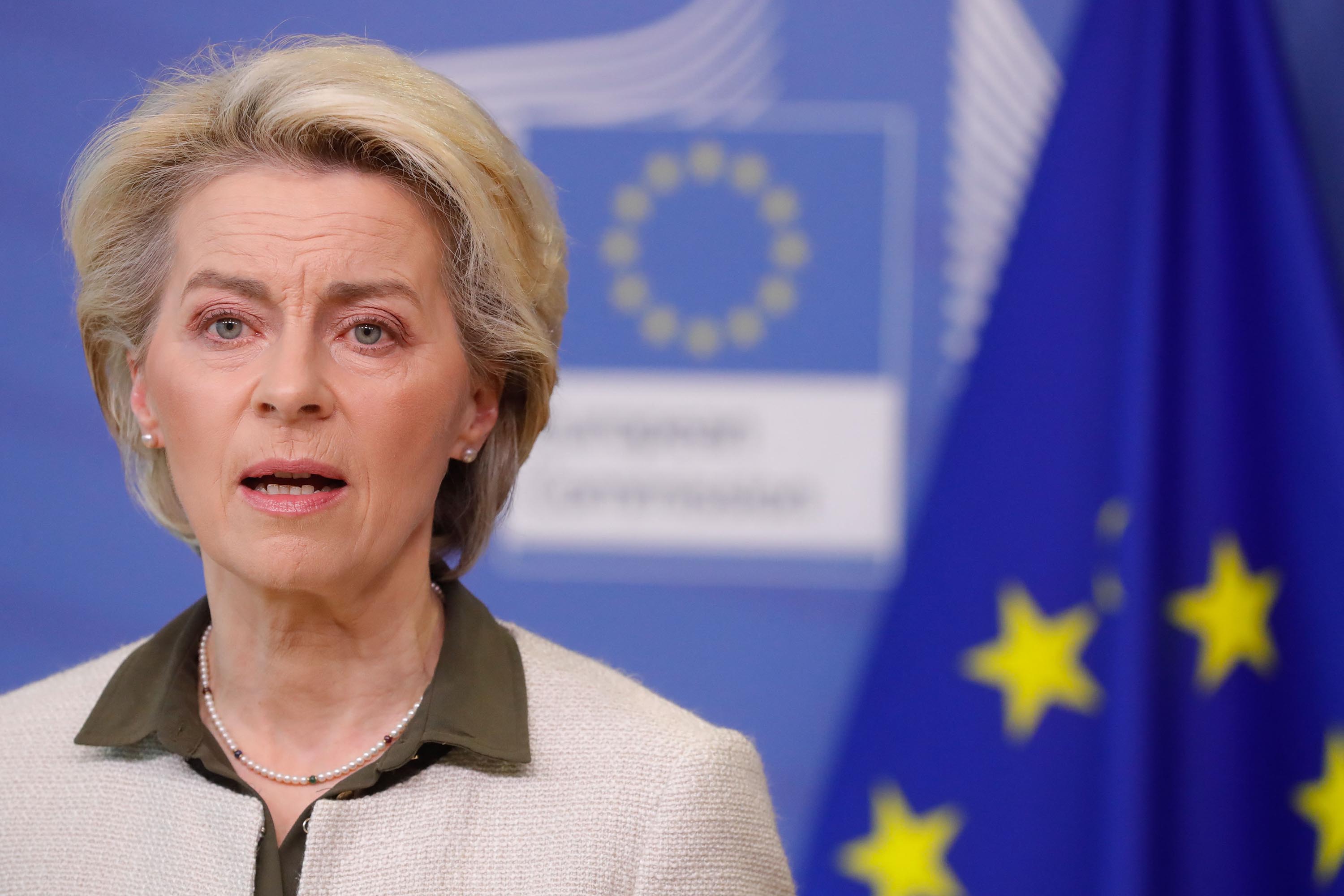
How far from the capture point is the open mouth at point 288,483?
4.25ft

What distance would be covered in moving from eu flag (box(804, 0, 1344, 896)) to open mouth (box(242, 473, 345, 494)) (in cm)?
131

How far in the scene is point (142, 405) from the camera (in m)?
1.45

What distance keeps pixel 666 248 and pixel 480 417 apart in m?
1.15

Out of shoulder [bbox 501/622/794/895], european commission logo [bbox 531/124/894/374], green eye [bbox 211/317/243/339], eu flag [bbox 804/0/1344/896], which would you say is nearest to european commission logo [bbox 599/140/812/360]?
european commission logo [bbox 531/124/894/374]

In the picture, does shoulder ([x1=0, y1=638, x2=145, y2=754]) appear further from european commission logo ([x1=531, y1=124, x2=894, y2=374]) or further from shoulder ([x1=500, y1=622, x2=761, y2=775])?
european commission logo ([x1=531, y1=124, x2=894, y2=374])

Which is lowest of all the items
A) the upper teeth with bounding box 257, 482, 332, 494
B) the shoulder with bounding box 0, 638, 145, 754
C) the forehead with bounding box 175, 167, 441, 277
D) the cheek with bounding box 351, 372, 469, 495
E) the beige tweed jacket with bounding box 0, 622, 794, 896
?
the beige tweed jacket with bounding box 0, 622, 794, 896

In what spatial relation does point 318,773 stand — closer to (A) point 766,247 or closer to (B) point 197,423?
(B) point 197,423

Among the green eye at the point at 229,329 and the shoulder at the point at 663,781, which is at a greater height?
the green eye at the point at 229,329

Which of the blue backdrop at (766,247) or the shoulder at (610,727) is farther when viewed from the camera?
the blue backdrop at (766,247)

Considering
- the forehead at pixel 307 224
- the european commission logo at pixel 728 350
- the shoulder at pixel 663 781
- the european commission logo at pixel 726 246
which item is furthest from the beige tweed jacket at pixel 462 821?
the european commission logo at pixel 726 246

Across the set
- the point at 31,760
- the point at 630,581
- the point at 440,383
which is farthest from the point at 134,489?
the point at 630,581

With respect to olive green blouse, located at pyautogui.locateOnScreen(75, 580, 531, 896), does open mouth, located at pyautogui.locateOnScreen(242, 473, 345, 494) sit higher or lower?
higher

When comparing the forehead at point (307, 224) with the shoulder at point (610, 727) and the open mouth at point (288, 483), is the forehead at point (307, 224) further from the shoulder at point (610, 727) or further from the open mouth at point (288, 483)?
the shoulder at point (610, 727)

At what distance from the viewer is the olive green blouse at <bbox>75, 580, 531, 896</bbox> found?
134 centimetres
